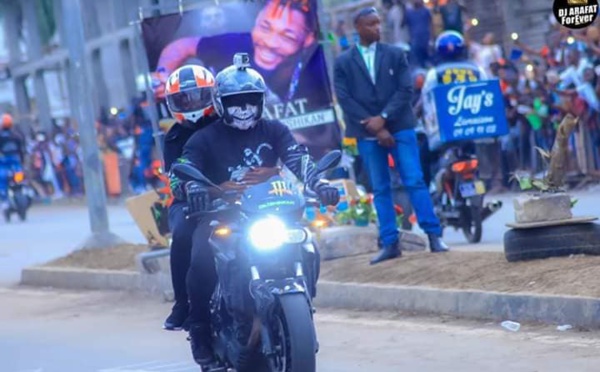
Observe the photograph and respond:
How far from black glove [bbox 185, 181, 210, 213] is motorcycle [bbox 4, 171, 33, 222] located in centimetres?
2134

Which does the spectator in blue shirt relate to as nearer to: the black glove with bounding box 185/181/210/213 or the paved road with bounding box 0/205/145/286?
the paved road with bounding box 0/205/145/286

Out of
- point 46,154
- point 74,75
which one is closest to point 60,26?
point 46,154

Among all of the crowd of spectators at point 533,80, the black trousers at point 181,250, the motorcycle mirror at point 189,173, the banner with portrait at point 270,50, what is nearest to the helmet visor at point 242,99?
the motorcycle mirror at point 189,173

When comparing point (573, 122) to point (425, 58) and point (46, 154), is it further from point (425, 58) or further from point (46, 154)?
point (46, 154)

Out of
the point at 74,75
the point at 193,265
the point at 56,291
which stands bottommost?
Result: the point at 56,291

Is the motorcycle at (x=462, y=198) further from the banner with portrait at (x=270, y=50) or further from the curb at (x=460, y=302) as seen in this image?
the curb at (x=460, y=302)

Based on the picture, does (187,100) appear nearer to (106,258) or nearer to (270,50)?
(270,50)

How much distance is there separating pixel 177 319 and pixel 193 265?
0.54m

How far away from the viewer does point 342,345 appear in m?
10.7

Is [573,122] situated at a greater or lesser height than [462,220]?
greater

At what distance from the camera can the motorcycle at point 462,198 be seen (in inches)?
601

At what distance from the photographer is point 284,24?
15531mm

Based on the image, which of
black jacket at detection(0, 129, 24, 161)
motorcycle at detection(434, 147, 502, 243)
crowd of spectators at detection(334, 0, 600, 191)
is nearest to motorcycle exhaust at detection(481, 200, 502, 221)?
motorcycle at detection(434, 147, 502, 243)

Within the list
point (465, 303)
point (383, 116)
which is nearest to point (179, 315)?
point (465, 303)
